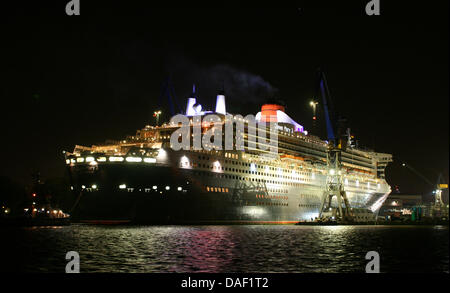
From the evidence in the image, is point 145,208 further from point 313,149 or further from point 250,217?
point 313,149

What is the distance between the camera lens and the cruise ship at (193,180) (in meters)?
49.5

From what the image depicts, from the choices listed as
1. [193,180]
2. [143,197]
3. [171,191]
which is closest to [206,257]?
[143,197]

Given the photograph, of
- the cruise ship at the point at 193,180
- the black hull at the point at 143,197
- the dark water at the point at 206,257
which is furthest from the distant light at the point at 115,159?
the dark water at the point at 206,257

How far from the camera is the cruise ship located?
49.5m

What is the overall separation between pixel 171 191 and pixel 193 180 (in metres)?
3.00

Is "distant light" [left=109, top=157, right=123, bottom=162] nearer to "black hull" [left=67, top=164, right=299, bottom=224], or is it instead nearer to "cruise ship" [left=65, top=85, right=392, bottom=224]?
"cruise ship" [left=65, top=85, right=392, bottom=224]

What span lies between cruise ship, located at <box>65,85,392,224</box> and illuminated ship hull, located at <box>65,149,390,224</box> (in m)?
0.11

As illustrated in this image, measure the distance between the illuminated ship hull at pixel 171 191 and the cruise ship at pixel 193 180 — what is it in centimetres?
11

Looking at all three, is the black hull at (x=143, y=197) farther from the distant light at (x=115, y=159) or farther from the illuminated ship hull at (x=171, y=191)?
the distant light at (x=115, y=159)

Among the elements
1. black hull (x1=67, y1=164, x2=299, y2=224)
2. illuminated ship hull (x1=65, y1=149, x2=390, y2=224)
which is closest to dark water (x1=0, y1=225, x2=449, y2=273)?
black hull (x1=67, y1=164, x2=299, y2=224)

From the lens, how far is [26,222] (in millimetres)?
56938

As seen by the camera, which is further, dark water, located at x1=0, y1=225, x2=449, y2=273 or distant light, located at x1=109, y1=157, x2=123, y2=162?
distant light, located at x1=109, y1=157, x2=123, y2=162

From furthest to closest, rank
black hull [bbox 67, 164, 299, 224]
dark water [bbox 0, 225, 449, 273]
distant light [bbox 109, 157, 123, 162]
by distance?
distant light [bbox 109, 157, 123, 162], black hull [bbox 67, 164, 299, 224], dark water [bbox 0, 225, 449, 273]
